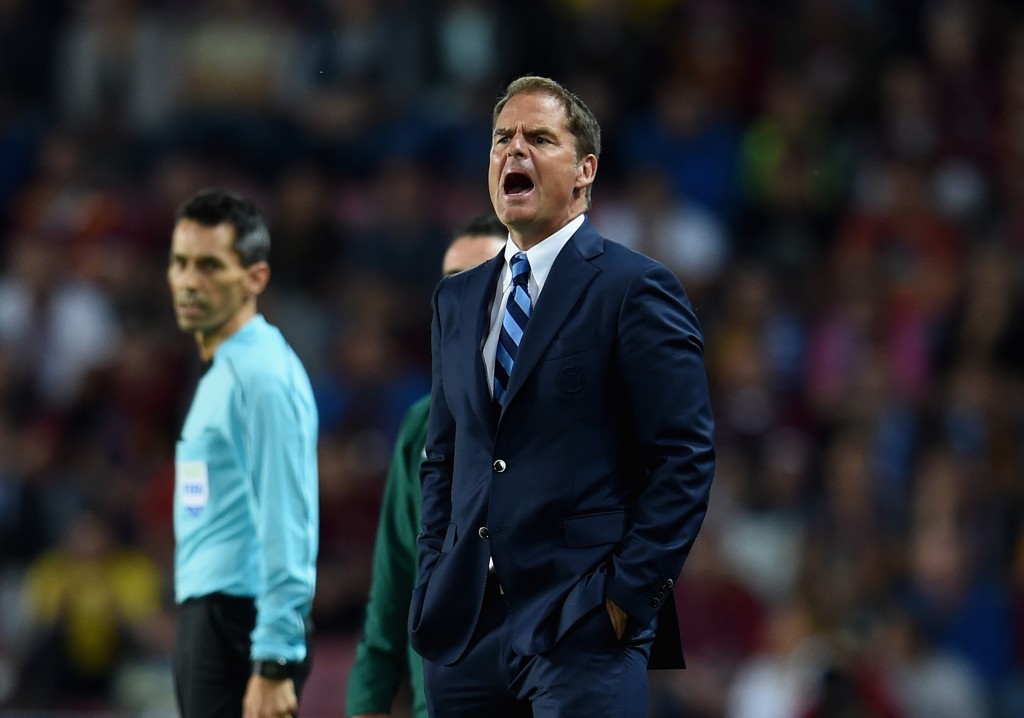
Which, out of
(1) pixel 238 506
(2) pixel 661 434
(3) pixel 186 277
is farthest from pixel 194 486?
(2) pixel 661 434

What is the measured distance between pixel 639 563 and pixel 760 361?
598cm

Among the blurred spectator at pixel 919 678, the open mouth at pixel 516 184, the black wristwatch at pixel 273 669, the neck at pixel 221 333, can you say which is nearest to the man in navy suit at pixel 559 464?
the open mouth at pixel 516 184

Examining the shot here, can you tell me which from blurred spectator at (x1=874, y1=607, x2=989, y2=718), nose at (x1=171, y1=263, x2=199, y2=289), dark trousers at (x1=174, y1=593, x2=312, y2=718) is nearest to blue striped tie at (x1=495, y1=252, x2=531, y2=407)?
dark trousers at (x1=174, y1=593, x2=312, y2=718)

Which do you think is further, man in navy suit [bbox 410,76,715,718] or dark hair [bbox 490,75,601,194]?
dark hair [bbox 490,75,601,194]

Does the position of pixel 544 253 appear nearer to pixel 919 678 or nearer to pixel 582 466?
pixel 582 466

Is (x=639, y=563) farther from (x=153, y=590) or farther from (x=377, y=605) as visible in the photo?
(x=153, y=590)

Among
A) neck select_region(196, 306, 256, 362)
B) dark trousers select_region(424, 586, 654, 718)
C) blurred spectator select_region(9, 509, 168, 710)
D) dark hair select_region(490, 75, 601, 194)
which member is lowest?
blurred spectator select_region(9, 509, 168, 710)

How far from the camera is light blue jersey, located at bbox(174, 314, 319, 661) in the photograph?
4336mm

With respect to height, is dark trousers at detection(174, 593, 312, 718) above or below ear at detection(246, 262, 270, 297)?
below

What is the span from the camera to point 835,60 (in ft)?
34.7

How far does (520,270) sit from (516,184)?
7.1 inches

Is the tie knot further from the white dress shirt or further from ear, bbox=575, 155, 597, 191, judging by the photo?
ear, bbox=575, 155, 597, 191

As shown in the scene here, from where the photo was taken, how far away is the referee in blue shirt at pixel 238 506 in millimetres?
4273

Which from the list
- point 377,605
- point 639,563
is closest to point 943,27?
point 377,605
